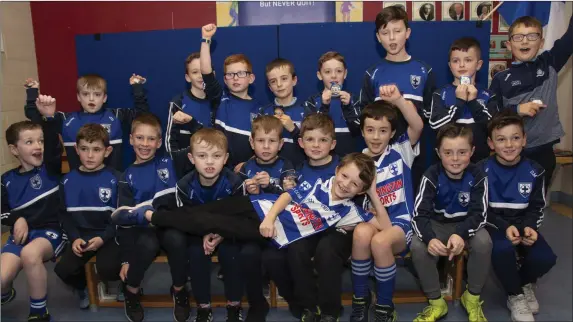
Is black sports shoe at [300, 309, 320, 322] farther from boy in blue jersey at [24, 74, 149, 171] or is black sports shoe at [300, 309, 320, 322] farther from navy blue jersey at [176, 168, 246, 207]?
boy in blue jersey at [24, 74, 149, 171]

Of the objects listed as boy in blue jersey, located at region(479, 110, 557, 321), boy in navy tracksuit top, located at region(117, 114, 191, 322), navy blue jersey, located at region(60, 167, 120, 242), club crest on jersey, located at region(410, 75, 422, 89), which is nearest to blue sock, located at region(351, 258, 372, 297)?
boy in blue jersey, located at region(479, 110, 557, 321)

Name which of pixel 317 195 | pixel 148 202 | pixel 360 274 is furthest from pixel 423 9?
pixel 148 202

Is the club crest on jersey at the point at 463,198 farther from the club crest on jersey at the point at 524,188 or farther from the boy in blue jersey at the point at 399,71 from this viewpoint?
the boy in blue jersey at the point at 399,71

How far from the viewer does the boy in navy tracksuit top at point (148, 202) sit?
2.59 metres

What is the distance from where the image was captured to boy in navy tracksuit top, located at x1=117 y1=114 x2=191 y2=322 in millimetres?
2588

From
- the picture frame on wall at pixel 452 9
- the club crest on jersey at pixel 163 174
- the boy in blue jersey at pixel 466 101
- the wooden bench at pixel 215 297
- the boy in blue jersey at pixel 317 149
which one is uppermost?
the picture frame on wall at pixel 452 9

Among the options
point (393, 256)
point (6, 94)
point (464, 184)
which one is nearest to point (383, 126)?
point (464, 184)

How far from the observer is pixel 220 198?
8.63 feet

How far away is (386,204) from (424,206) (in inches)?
8.4

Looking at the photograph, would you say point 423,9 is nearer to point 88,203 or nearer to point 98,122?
point 98,122

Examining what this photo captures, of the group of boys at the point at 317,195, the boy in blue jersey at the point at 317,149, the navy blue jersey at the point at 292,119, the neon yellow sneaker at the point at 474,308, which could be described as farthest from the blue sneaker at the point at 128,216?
the neon yellow sneaker at the point at 474,308

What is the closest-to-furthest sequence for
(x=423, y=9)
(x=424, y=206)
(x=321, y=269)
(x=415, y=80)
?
(x=321, y=269) → (x=424, y=206) → (x=415, y=80) → (x=423, y=9)

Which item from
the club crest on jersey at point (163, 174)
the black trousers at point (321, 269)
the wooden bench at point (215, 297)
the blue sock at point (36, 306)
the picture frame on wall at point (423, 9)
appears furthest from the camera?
the picture frame on wall at point (423, 9)

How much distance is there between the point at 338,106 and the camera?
302 cm
